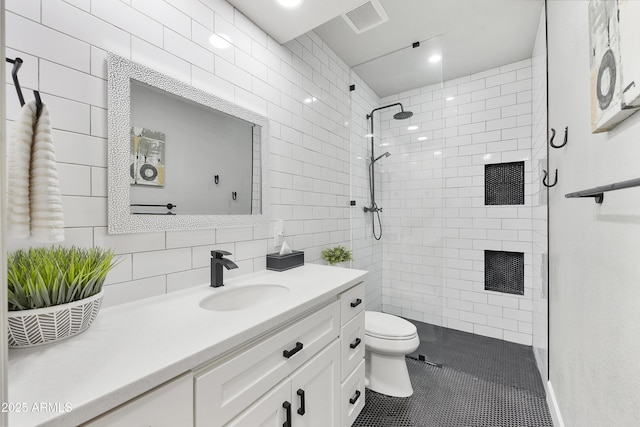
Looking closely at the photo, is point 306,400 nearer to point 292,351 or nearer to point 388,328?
point 292,351

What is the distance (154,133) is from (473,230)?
2.94 meters

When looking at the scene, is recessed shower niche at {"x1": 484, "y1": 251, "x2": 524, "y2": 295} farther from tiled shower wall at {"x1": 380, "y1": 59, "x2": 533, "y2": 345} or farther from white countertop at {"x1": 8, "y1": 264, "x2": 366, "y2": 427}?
white countertop at {"x1": 8, "y1": 264, "x2": 366, "y2": 427}

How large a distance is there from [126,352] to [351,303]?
3.55 feet

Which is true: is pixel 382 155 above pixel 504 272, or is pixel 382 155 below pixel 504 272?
above

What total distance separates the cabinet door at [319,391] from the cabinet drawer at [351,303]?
0.48ft

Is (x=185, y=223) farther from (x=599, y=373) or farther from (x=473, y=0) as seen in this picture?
(x=473, y=0)

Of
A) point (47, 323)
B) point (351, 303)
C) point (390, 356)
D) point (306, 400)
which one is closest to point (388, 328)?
point (390, 356)

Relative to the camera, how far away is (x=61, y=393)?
21.0 inches

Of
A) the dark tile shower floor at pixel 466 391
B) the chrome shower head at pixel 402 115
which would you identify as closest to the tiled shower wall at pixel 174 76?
the chrome shower head at pixel 402 115

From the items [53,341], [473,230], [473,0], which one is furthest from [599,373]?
[473,0]

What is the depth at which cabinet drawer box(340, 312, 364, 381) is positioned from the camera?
144 cm

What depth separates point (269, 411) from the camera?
0.95 m

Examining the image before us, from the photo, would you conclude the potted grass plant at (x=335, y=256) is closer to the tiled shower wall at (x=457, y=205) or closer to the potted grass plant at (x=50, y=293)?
the tiled shower wall at (x=457, y=205)

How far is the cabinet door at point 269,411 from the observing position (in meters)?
0.86
